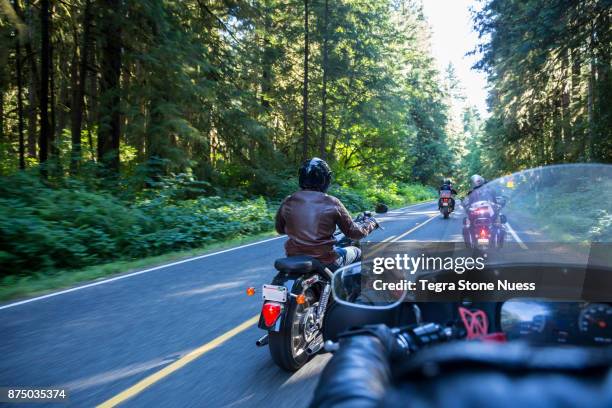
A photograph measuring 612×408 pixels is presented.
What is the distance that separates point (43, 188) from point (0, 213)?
287 centimetres

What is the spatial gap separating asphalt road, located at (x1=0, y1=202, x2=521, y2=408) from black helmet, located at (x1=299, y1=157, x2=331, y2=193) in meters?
1.78

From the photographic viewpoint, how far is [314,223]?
475cm

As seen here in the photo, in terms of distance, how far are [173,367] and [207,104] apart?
16.7 metres

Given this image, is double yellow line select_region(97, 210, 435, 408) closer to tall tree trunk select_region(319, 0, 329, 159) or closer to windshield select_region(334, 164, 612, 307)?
windshield select_region(334, 164, 612, 307)

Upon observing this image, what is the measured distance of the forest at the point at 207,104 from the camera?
12438 mm

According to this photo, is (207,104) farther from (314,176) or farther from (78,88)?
(314,176)

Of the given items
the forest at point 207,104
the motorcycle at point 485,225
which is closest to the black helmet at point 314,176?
the motorcycle at point 485,225

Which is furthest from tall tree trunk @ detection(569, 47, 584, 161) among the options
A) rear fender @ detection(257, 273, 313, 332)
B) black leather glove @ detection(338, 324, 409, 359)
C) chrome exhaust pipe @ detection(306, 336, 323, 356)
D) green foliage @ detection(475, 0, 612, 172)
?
black leather glove @ detection(338, 324, 409, 359)

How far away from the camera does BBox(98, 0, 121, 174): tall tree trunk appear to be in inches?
655

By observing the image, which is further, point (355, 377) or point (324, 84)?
point (324, 84)

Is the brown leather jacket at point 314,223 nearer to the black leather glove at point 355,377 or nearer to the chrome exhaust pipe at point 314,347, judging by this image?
the chrome exhaust pipe at point 314,347

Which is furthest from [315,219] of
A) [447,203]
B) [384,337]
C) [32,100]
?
[32,100]

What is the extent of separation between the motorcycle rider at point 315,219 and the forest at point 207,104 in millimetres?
7088

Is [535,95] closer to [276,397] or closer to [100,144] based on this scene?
[100,144]
